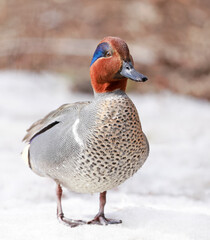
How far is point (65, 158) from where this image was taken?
7.41ft

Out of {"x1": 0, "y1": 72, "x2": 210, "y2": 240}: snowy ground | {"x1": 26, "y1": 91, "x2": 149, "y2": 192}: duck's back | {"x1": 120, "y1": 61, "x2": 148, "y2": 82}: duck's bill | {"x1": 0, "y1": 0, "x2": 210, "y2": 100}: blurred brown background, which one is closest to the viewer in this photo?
{"x1": 120, "y1": 61, "x2": 148, "y2": 82}: duck's bill

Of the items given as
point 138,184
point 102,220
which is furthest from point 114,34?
point 102,220

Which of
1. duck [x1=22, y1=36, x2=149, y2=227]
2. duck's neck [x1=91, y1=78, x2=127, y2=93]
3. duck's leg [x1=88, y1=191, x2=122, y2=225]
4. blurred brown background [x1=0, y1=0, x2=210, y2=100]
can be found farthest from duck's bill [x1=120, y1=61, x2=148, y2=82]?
blurred brown background [x1=0, y1=0, x2=210, y2=100]

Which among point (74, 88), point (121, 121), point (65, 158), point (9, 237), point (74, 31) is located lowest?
point (9, 237)

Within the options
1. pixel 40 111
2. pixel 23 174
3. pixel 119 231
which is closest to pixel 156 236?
pixel 119 231

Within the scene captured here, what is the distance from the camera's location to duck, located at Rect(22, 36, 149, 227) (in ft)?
7.14

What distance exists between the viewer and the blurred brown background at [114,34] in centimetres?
635

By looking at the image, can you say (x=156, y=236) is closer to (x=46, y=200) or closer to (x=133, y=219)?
(x=133, y=219)

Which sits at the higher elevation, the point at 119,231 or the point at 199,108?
the point at 199,108

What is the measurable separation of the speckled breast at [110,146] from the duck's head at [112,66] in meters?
0.08

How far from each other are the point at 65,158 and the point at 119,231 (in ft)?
1.61

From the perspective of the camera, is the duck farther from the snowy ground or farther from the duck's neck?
the snowy ground

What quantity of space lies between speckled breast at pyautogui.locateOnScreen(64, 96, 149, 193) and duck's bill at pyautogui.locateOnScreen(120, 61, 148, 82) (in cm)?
15

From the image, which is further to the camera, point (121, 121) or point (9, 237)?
point (9, 237)
